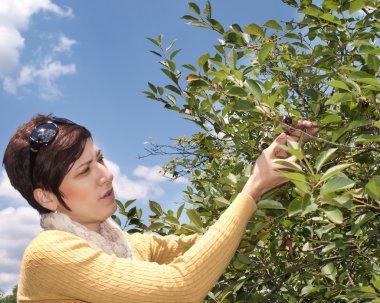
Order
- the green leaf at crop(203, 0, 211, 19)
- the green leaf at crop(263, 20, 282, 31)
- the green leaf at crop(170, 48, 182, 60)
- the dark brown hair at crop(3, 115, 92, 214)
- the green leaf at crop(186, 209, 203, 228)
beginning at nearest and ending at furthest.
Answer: the dark brown hair at crop(3, 115, 92, 214) < the green leaf at crop(186, 209, 203, 228) < the green leaf at crop(263, 20, 282, 31) < the green leaf at crop(203, 0, 211, 19) < the green leaf at crop(170, 48, 182, 60)

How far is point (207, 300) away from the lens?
3.25 metres

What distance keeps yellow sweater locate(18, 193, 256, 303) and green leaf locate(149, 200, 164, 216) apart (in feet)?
2.68

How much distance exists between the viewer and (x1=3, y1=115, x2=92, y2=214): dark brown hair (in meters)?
2.29

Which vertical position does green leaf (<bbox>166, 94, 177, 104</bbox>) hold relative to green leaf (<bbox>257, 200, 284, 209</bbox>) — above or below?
above

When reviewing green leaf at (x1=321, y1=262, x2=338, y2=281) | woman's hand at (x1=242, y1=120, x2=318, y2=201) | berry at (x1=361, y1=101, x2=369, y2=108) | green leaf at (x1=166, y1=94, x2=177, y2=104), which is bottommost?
green leaf at (x1=321, y1=262, x2=338, y2=281)

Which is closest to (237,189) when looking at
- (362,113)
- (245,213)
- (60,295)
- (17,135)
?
(245,213)

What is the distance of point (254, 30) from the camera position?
2.74 metres

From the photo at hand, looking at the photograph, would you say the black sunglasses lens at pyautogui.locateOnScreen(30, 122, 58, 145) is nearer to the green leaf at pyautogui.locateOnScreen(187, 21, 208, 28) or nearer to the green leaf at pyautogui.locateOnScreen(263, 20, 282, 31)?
the green leaf at pyautogui.locateOnScreen(187, 21, 208, 28)

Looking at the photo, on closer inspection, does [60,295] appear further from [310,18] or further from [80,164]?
Result: [310,18]

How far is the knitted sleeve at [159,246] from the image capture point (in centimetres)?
276

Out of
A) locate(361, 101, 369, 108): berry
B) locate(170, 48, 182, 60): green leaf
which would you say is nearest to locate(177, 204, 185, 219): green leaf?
locate(170, 48, 182, 60): green leaf

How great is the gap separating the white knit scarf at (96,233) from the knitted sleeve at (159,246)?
0.19 metres

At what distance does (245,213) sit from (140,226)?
1443 mm

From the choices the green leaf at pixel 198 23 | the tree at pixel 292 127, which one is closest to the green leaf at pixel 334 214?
the tree at pixel 292 127
